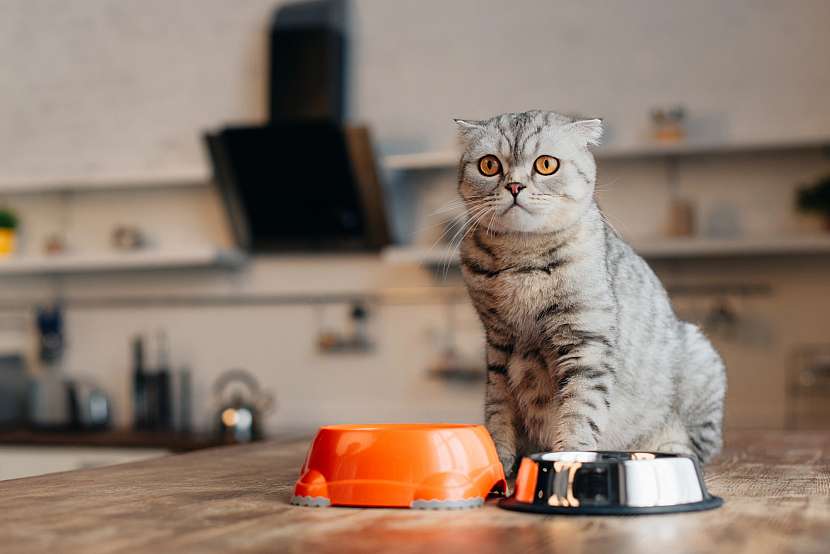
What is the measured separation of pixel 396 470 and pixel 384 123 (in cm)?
339

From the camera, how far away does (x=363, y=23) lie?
444 cm

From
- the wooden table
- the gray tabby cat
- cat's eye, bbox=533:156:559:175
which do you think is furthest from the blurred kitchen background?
the wooden table

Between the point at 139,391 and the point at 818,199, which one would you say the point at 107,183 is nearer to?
the point at 139,391

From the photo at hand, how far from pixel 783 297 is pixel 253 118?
7.35ft

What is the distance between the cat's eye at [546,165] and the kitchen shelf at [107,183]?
124 inches

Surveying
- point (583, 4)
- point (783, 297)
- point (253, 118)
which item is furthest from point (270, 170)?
point (783, 297)

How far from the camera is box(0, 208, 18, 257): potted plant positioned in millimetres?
4770

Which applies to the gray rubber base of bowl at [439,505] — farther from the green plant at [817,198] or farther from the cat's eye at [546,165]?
the green plant at [817,198]

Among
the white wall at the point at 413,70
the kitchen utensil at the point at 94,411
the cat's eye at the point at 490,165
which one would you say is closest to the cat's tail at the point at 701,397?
the cat's eye at the point at 490,165

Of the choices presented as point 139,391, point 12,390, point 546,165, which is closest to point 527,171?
point 546,165

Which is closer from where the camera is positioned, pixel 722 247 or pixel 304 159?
pixel 722 247

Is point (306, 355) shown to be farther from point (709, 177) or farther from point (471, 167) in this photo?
point (471, 167)

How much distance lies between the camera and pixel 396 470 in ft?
3.63

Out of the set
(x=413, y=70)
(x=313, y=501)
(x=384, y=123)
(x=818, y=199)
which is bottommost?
(x=313, y=501)
